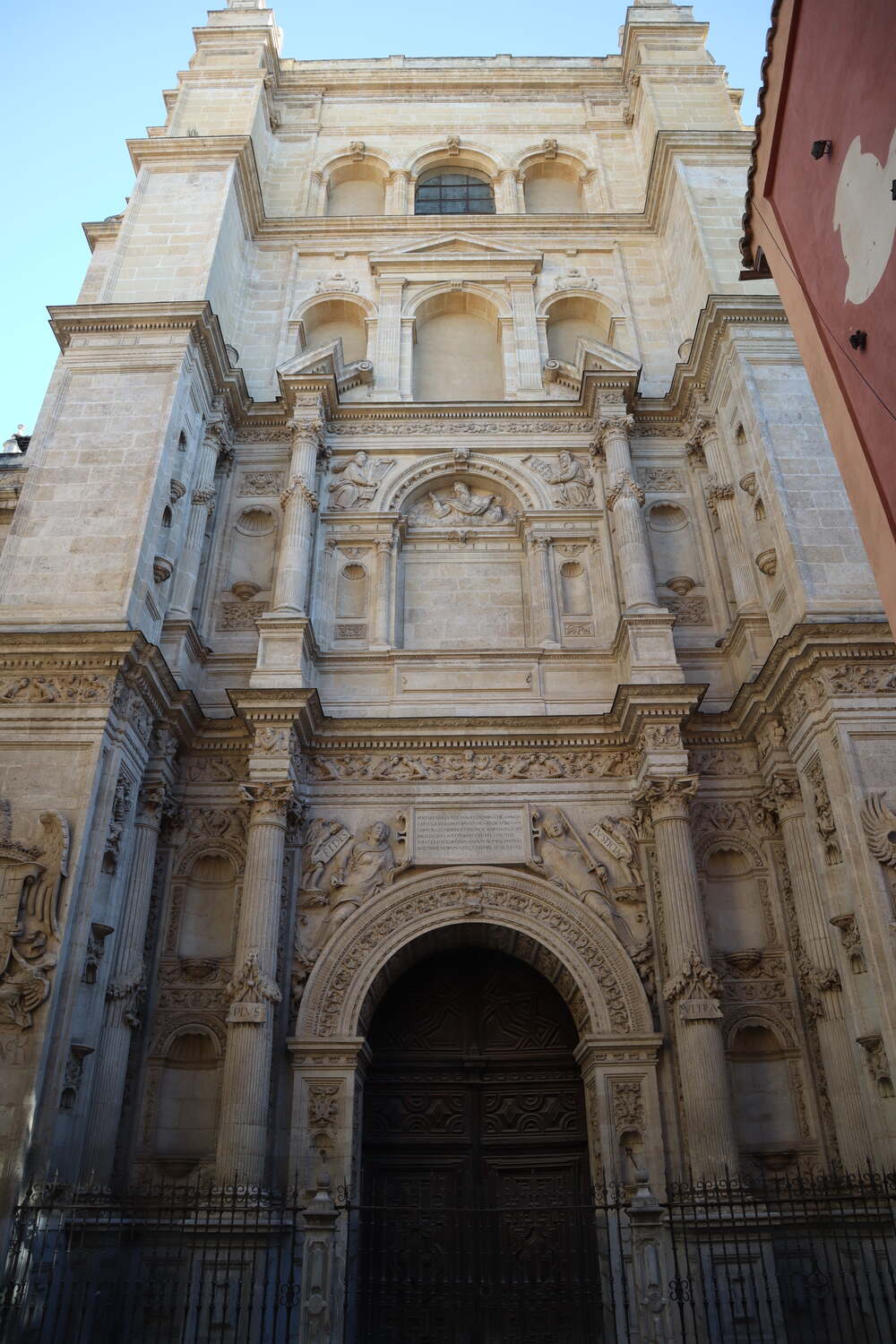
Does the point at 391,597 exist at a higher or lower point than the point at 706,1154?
higher

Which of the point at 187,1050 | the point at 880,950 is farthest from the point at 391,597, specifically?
the point at 880,950

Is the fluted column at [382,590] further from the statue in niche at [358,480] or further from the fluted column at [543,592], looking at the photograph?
the fluted column at [543,592]

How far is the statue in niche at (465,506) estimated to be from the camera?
49.1 feet

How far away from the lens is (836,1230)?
9367 mm

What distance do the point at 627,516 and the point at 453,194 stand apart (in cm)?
939

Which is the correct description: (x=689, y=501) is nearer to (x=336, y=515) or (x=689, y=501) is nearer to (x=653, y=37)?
(x=336, y=515)

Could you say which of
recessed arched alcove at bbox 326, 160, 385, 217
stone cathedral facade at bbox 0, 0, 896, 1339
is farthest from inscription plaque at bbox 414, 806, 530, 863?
recessed arched alcove at bbox 326, 160, 385, 217

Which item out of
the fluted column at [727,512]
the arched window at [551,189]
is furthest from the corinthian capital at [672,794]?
the arched window at [551,189]

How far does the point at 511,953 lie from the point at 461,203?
1412cm

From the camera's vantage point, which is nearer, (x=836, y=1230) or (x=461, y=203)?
(x=836, y=1230)

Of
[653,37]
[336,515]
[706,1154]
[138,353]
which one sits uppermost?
[653,37]

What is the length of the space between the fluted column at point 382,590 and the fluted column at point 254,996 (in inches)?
112

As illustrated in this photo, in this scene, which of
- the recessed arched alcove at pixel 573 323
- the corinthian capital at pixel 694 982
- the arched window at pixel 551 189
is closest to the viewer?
the corinthian capital at pixel 694 982

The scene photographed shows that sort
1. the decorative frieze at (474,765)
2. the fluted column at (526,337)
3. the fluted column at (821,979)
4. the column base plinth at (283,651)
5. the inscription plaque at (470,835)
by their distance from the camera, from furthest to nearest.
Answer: the fluted column at (526,337) < the decorative frieze at (474,765) < the column base plinth at (283,651) < the inscription plaque at (470,835) < the fluted column at (821,979)
